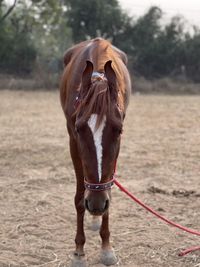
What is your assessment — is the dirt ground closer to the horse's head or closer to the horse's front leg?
the horse's front leg

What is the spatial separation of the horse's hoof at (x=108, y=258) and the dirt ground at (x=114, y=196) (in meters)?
0.06

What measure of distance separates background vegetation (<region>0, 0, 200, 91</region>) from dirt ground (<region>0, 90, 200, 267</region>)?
12061mm

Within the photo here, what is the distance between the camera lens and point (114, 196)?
5.14m

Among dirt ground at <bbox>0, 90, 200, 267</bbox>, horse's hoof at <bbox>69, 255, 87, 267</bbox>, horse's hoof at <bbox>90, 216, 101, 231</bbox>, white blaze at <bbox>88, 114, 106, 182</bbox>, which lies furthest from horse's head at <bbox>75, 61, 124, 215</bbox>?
horse's hoof at <bbox>90, 216, 101, 231</bbox>

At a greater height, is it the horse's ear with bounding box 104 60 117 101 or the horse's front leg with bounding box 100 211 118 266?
the horse's ear with bounding box 104 60 117 101

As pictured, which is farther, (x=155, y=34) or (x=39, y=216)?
(x=155, y=34)

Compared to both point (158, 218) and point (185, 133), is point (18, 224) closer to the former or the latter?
point (158, 218)

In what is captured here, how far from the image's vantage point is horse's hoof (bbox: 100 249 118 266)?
351 cm

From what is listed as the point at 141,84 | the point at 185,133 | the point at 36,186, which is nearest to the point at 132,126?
the point at 185,133

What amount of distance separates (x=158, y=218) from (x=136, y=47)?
18.5m

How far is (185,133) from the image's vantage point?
907cm

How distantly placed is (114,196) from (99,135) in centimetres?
258

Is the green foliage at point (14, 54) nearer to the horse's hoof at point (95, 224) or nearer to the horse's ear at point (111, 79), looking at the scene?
the horse's hoof at point (95, 224)

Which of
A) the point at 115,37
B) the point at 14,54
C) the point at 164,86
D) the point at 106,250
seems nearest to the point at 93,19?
the point at 115,37
